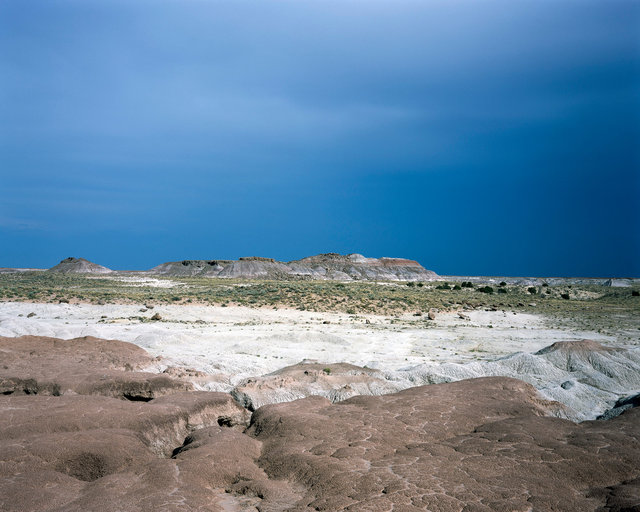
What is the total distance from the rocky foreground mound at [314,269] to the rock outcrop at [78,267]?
1631 cm

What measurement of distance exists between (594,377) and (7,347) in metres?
20.4

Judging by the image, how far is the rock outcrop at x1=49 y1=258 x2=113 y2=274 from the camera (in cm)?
12909

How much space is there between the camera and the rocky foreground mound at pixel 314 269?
11962 centimetres

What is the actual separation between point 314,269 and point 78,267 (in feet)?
224

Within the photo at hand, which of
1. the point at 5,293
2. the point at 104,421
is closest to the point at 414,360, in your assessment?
the point at 104,421

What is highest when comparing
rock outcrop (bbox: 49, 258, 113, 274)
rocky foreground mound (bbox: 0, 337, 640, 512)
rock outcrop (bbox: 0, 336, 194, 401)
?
rock outcrop (bbox: 49, 258, 113, 274)

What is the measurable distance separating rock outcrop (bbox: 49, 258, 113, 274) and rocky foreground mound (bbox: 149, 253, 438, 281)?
16314mm

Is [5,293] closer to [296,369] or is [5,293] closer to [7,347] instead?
[7,347]

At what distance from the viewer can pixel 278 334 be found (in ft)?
81.7

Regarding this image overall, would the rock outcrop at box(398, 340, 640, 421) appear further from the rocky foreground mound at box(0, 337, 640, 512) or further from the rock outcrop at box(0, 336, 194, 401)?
the rock outcrop at box(0, 336, 194, 401)

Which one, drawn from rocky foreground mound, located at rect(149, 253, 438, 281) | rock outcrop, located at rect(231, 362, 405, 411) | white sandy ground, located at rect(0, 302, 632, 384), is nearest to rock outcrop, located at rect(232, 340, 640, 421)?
rock outcrop, located at rect(231, 362, 405, 411)

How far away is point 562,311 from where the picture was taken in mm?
43500

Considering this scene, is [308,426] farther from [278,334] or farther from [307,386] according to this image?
[278,334]

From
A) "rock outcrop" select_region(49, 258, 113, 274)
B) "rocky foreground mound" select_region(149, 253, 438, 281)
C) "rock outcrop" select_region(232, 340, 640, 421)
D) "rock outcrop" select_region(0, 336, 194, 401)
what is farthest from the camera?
"rock outcrop" select_region(49, 258, 113, 274)
